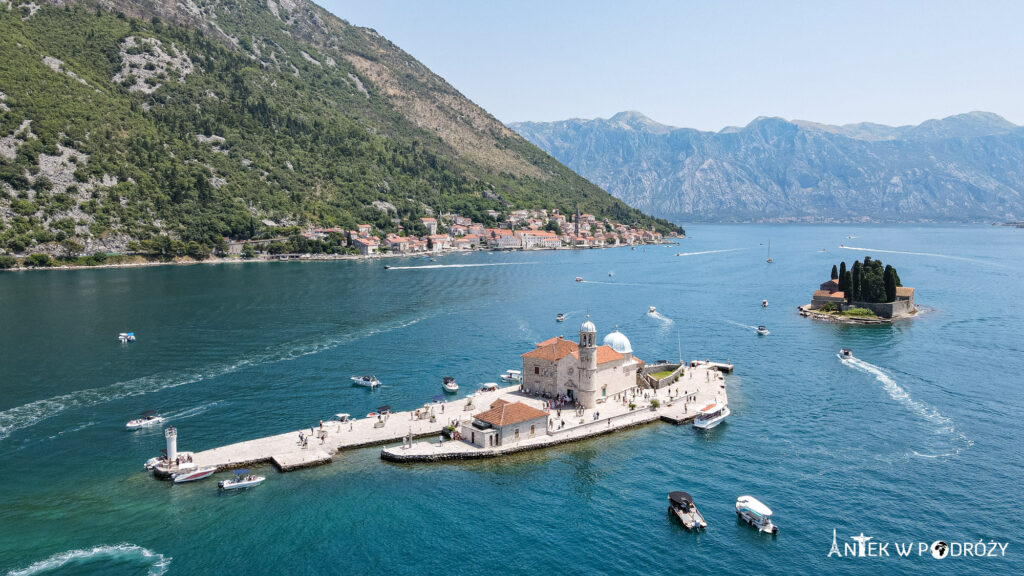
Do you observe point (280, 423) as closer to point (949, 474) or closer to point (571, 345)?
point (571, 345)

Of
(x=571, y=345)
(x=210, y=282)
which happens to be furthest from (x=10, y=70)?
(x=571, y=345)

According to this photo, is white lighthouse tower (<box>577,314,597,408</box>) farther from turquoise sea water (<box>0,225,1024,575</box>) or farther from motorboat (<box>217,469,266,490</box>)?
motorboat (<box>217,469,266,490</box>)

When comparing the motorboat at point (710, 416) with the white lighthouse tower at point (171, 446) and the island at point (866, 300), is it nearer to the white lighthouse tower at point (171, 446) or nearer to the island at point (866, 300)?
the white lighthouse tower at point (171, 446)

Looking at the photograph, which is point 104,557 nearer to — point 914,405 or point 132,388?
point 132,388

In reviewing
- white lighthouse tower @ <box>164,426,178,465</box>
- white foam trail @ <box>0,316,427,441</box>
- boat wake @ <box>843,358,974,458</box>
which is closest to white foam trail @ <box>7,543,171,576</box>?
white lighthouse tower @ <box>164,426,178,465</box>

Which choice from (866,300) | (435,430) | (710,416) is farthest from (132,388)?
(866,300)
